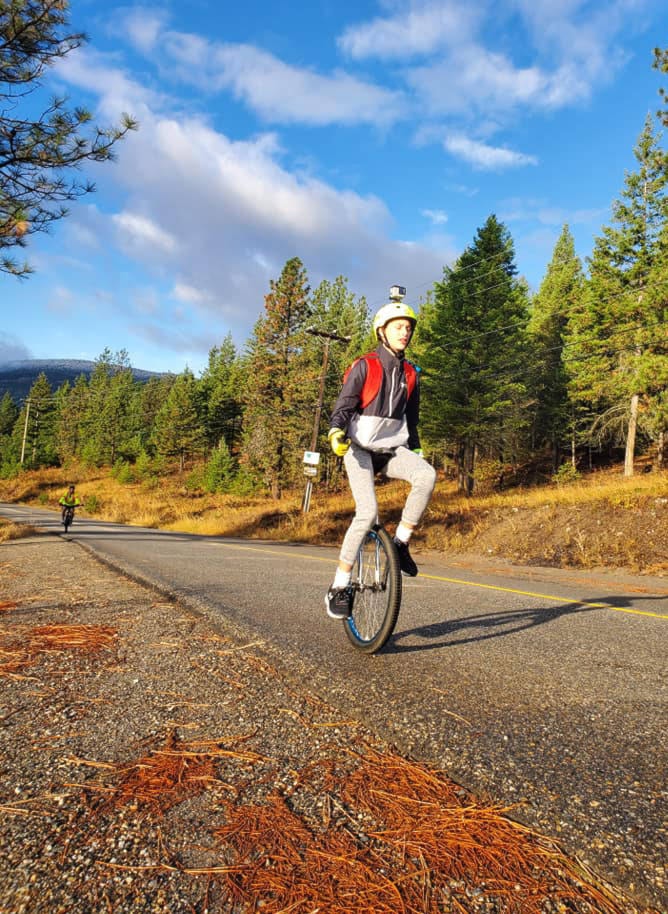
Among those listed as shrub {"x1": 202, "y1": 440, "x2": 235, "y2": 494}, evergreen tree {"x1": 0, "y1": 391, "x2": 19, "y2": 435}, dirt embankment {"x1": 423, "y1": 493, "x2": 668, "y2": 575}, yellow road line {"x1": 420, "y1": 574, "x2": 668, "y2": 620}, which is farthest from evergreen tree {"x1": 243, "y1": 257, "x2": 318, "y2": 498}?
evergreen tree {"x1": 0, "y1": 391, "x2": 19, "y2": 435}

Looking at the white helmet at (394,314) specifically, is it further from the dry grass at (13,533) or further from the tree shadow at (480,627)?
the dry grass at (13,533)

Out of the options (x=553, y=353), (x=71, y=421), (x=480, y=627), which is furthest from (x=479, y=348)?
(x=71, y=421)

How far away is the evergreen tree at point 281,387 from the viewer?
127 feet

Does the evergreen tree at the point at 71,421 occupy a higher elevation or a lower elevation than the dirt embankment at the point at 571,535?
higher

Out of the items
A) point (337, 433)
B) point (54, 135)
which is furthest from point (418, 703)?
point (54, 135)

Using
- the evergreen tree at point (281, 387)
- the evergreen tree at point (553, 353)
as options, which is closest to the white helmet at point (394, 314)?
the evergreen tree at point (553, 353)

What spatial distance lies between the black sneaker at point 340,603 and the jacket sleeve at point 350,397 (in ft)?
3.55

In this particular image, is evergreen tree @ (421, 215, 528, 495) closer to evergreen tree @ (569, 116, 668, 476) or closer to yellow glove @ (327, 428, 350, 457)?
evergreen tree @ (569, 116, 668, 476)

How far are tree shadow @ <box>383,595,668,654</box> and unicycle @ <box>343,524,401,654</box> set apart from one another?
181 mm

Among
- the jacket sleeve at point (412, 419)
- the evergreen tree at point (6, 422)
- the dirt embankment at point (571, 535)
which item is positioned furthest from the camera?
the evergreen tree at point (6, 422)

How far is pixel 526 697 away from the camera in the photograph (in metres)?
2.37

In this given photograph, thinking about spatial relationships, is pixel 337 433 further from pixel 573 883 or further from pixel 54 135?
pixel 54 135

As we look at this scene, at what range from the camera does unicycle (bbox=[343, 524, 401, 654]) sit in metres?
3.01

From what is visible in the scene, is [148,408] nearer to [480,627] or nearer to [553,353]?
[553,353]
